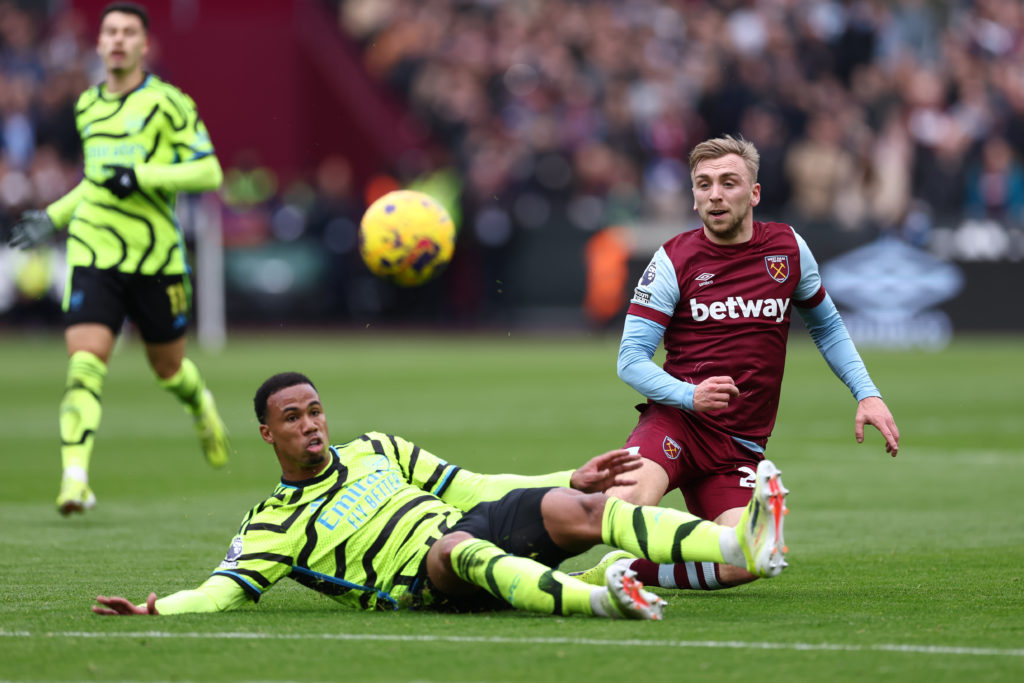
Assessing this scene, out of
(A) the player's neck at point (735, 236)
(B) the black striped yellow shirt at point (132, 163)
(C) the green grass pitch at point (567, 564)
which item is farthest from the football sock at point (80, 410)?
(A) the player's neck at point (735, 236)

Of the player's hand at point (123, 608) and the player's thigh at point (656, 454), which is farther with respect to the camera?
the player's thigh at point (656, 454)

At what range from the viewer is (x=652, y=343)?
6715 mm

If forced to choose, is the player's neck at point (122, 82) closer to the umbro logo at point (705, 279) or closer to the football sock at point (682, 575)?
the umbro logo at point (705, 279)

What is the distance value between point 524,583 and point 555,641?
453 mm

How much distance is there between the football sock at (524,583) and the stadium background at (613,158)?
17.0 meters

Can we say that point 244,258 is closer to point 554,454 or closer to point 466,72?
point 466,72

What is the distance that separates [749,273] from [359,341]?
18574mm

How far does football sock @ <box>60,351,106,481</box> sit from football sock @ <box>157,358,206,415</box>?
74 cm

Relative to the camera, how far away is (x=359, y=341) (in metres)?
25.1

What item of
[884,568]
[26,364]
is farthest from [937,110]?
[884,568]

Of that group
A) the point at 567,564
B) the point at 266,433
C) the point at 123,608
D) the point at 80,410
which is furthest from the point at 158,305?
the point at 123,608

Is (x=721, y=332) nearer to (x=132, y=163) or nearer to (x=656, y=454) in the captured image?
(x=656, y=454)

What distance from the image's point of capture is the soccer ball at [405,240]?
8984mm

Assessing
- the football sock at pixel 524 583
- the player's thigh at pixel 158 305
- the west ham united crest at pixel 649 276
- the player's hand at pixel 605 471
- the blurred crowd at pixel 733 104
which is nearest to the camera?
the football sock at pixel 524 583
